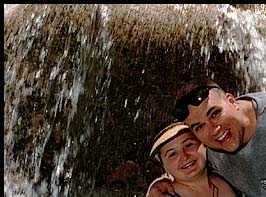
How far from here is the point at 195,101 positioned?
2307 mm

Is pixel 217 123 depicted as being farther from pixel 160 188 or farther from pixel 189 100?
pixel 160 188

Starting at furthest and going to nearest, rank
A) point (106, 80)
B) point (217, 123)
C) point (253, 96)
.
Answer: point (106, 80), point (253, 96), point (217, 123)

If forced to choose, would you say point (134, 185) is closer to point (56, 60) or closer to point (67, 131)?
point (67, 131)

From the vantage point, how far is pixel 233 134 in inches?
90.8

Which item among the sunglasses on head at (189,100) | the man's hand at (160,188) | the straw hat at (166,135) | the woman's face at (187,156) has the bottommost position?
the man's hand at (160,188)

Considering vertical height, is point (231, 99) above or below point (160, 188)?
above

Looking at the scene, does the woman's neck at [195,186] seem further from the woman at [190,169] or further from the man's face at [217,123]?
the man's face at [217,123]

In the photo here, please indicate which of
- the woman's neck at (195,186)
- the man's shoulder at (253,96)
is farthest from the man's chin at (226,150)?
the man's shoulder at (253,96)

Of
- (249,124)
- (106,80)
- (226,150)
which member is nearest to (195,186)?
(226,150)

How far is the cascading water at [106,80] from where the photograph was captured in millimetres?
2609

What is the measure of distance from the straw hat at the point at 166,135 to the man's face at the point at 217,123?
0.05m

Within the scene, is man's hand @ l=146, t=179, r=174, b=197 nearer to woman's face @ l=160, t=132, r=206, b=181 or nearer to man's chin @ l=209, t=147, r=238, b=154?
woman's face @ l=160, t=132, r=206, b=181

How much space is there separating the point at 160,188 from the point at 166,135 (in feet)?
0.72

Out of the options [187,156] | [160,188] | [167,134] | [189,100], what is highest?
[189,100]
